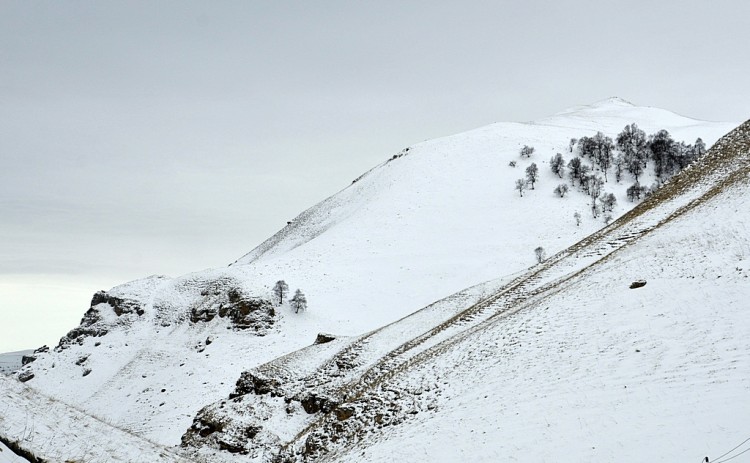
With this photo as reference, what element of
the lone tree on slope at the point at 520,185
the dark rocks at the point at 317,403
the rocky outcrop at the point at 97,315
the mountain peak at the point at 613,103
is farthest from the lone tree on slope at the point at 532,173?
the mountain peak at the point at 613,103

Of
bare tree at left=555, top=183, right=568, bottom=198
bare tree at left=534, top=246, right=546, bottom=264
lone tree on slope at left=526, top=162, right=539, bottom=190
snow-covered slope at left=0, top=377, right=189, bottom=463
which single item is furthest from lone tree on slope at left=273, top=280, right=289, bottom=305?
lone tree on slope at left=526, top=162, right=539, bottom=190

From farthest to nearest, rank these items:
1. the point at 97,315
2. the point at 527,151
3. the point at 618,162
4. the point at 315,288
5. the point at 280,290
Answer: the point at 527,151
the point at 618,162
the point at 97,315
the point at 315,288
the point at 280,290

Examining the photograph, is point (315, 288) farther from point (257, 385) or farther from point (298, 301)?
point (257, 385)

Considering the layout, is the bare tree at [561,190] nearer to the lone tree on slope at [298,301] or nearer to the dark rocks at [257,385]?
the lone tree on slope at [298,301]

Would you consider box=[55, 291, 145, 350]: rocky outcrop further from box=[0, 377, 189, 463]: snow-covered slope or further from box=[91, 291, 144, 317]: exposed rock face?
box=[0, 377, 189, 463]: snow-covered slope

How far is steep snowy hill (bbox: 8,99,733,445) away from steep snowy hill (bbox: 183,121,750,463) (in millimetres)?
6385

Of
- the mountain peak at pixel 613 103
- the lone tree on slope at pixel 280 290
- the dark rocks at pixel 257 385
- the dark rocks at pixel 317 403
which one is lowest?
the dark rocks at pixel 317 403

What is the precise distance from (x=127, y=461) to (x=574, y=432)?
1119 cm

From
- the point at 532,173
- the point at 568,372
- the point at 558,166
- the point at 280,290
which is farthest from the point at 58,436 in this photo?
the point at 558,166

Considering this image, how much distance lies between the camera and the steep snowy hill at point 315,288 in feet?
149

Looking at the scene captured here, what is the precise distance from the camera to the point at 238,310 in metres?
53.5

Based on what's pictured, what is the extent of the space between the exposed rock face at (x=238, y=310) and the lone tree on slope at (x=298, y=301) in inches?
92.2

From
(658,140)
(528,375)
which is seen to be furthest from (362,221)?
(528,375)

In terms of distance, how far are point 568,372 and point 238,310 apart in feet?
144
